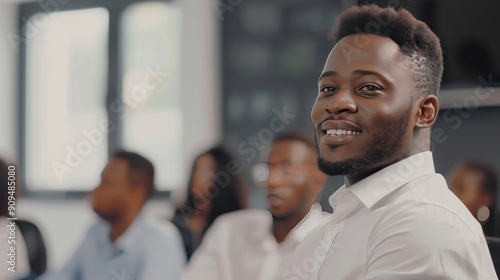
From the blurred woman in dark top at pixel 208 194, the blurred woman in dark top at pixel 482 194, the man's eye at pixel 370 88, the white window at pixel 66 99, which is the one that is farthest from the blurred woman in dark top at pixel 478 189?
the white window at pixel 66 99

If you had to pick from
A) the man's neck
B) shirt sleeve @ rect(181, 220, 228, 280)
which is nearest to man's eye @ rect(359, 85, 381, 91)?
the man's neck

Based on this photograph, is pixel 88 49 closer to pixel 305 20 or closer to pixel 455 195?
pixel 305 20

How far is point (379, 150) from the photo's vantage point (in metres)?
1.56

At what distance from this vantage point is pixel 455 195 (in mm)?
1620

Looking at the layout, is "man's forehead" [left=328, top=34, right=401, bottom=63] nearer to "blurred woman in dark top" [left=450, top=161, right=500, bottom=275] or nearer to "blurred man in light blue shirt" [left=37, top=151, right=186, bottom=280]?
"blurred woman in dark top" [left=450, top=161, right=500, bottom=275]

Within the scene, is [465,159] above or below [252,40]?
below

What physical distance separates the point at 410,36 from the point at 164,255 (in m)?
0.97

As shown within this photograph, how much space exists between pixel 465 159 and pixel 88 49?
123 centimetres

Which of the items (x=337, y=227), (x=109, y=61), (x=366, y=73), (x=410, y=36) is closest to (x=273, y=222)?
(x=337, y=227)

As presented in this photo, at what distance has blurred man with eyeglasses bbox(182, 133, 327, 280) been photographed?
5.96 feet

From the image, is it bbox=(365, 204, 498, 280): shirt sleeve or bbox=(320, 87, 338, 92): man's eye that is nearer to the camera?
bbox=(365, 204, 498, 280): shirt sleeve

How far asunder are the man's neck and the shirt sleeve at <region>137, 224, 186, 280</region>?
0.31 m

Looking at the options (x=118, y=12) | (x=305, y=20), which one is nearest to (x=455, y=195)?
(x=305, y=20)

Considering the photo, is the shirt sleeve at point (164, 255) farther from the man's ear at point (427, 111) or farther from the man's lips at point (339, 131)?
the man's ear at point (427, 111)
